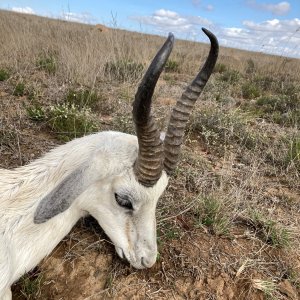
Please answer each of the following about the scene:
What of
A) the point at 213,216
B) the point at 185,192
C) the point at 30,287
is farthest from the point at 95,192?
the point at 185,192

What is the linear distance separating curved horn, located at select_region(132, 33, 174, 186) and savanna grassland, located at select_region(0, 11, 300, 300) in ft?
3.63

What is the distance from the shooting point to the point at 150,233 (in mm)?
3439

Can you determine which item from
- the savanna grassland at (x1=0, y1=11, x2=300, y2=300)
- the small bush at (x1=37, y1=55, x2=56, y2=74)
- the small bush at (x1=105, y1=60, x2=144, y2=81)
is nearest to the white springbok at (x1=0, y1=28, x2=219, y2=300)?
the savanna grassland at (x1=0, y1=11, x2=300, y2=300)

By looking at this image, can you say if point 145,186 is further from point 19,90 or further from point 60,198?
point 19,90

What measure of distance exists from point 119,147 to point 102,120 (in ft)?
11.8

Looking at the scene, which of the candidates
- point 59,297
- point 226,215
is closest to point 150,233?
point 59,297

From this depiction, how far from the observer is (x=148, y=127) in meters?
2.98

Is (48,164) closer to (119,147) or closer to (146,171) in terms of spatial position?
(119,147)

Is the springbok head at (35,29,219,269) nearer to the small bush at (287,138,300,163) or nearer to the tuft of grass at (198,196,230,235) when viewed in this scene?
the tuft of grass at (198,196,230,235)

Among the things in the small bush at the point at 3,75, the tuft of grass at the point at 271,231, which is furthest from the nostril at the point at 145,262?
the small bush at the point at 3,75

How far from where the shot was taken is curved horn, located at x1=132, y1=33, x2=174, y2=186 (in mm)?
2580

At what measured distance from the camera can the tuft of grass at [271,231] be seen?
14.9 ft

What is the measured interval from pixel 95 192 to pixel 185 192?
194cm

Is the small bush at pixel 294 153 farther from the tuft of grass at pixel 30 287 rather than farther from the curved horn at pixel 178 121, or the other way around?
the tuft of grass at pixel 30 287
